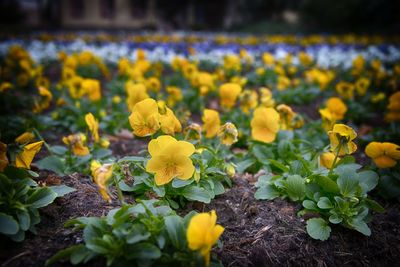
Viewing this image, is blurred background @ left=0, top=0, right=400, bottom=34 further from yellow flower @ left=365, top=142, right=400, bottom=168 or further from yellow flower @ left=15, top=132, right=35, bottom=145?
yellow flower @ left=365, top=142, right=400, bottom=168

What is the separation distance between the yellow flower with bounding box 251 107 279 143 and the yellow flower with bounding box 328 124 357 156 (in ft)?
1.58

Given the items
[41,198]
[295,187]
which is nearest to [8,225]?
[41,198]

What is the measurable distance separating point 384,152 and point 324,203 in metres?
0.42

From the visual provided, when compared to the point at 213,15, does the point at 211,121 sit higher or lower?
higher

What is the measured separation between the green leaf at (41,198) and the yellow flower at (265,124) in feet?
3.94

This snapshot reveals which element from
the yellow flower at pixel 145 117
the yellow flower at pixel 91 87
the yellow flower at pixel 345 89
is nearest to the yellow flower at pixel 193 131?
the yellow flower at pixel 145 117

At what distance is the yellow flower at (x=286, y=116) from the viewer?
2.41 metres

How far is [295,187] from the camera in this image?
1.80 meters

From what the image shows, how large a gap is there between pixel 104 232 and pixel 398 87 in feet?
13.9

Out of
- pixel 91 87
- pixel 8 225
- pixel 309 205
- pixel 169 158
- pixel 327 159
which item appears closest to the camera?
pixel 8 225

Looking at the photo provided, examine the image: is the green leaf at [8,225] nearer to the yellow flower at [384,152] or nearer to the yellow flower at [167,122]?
the yellow flower at [167,122]

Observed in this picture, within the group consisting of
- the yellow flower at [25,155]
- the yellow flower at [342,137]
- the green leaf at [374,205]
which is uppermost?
the yellow flower at [342,137]

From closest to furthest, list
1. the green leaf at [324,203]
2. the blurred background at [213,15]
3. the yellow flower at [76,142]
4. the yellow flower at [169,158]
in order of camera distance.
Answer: the yellow flower at [169,158]
the green leaf at [324,203]
the yellow flower at [76,142]
the blurred background at [213,15]

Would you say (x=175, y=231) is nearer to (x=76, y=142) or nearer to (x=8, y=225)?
(x=8, y=225)
